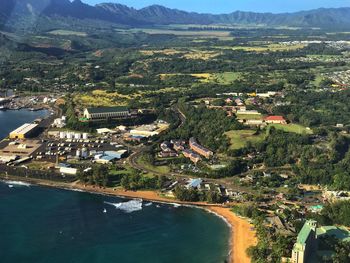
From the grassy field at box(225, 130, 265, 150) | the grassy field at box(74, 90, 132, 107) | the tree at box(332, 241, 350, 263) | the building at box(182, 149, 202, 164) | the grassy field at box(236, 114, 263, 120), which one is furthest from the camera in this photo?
the grassy field at box(74, 90, 132, 107)

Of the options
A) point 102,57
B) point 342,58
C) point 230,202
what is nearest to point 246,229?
point 230,202

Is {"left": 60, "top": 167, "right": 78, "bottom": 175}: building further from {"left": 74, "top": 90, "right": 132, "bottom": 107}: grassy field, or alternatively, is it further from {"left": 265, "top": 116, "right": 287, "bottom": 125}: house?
{"left": 74, "top": 90, "right": 132, "bottom": 107}: grassy field

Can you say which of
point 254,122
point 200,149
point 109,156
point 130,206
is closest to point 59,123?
point 109,156

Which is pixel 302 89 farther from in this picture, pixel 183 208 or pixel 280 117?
pixel 183 208

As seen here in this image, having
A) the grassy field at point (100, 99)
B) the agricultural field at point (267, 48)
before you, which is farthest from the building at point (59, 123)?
the agricultural field at point (267, 48)

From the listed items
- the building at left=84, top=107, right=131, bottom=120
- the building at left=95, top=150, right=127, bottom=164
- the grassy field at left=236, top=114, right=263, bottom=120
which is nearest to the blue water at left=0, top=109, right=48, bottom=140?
the building at left=84, top=107, right=131, bottom=120

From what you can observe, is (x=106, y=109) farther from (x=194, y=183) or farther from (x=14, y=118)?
(x=194, y=183)
